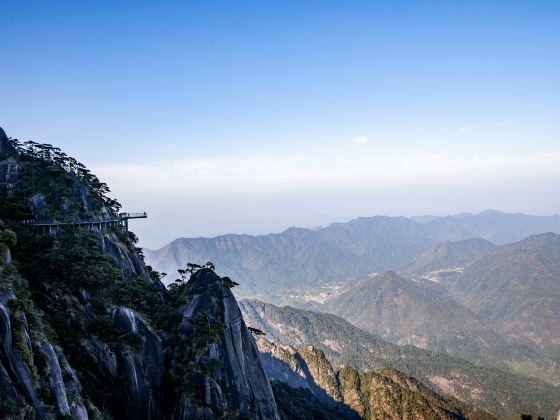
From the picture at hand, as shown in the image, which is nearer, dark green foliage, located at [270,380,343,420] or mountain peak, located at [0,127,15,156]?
mountain peak, located at [0,127,15,156]

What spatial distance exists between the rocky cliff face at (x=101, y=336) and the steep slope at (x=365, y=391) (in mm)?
83510

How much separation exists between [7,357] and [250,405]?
3331cm

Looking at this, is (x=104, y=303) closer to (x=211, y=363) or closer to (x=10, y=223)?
(x=211, y=363)

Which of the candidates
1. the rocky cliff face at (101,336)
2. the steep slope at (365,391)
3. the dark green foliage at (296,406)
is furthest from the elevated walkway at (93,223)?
the steep slope at (365,391)

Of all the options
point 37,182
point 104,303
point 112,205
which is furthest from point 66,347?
point 112,205

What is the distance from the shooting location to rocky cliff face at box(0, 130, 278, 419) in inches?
1436

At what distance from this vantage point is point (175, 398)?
51.0 meters

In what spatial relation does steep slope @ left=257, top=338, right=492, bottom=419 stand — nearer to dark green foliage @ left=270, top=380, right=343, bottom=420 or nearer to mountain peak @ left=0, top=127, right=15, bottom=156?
dark green foliage @ left=270, top=380, right=343, bottom=420

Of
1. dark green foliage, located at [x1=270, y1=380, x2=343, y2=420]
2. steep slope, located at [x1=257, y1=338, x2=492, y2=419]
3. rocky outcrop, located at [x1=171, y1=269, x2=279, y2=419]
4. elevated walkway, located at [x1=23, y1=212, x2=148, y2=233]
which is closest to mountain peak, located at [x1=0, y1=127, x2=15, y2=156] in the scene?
elevated walkway, located at [x1=23, y1=212, x2=148, y2=233]

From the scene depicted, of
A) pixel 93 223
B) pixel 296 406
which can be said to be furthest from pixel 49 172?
pixel 296 406

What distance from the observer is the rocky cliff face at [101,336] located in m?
36.5

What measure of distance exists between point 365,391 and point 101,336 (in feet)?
386

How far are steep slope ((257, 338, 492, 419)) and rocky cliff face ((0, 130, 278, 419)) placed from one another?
83.5 metres

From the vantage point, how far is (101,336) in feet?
161
